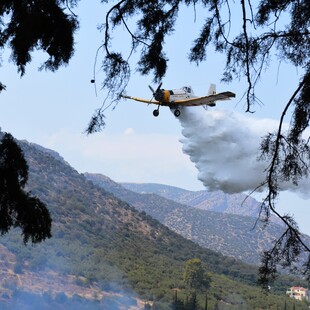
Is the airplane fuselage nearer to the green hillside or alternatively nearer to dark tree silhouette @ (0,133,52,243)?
dark tree silhouette @ (0,133,52,243)

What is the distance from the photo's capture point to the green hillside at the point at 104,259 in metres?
84.4

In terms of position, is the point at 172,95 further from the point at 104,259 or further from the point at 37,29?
the point at 104,259

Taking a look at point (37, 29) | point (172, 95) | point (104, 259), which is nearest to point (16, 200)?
point (37, 29)

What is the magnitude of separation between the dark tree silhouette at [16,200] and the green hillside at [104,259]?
71162 millimetres

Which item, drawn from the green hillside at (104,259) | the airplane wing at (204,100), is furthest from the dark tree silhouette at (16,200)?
the green hillside at (104,259)

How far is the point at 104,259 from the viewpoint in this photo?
9575 cm

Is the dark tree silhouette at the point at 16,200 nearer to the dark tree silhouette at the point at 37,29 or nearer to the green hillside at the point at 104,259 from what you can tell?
the dark tree silhouette at the point at 37,29

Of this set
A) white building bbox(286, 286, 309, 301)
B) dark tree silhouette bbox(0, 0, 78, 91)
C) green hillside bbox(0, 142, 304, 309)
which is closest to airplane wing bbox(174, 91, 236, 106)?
dark tree silhouette bbox(0, 0, 78, 91)

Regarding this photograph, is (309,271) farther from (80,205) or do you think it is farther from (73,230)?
(80,205)

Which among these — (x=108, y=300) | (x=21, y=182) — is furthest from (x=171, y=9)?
(x=108, y=300)

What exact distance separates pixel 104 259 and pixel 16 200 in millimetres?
90889

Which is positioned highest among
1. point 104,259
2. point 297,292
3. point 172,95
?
point 172,95

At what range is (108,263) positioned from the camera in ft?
310

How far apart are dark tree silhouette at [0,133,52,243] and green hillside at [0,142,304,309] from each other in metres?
71.2
